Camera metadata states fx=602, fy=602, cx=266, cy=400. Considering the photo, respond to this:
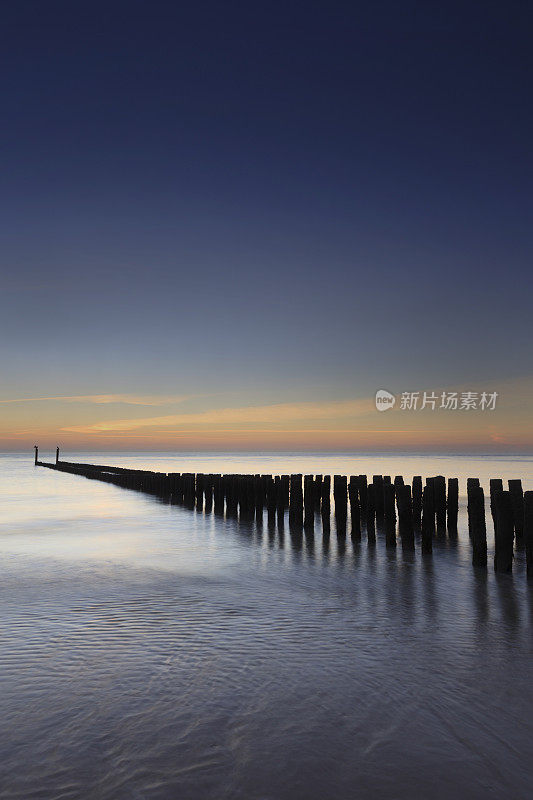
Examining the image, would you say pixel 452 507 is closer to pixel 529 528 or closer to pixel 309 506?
pixel 309 506

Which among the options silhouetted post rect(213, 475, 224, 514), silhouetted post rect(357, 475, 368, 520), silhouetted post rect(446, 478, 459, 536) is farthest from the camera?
silhouetted post rect(213, 475, 224, 514)

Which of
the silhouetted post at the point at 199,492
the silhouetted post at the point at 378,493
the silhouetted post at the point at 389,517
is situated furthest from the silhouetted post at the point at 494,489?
the silhouetted post at the point at 199,492

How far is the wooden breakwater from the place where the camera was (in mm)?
9820

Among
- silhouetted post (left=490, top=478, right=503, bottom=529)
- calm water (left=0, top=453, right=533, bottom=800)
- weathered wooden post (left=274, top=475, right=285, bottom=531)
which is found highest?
silhouetted post (left=490, top=478, right=503, bottom=529)

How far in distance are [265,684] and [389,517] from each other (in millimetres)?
8450

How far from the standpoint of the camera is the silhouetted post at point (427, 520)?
474 inches

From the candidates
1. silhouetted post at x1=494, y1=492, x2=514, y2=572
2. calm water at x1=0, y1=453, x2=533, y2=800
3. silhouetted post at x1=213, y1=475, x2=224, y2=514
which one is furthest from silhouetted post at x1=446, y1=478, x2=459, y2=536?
silhouetted post at x1=213, y1=475, x2=224, y2=514

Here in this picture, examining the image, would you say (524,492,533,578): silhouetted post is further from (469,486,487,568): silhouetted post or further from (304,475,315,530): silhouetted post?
(304,475,315,530): silhouetted post

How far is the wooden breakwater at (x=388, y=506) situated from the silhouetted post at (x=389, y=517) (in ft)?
0.07

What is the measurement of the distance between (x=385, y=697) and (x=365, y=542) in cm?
918

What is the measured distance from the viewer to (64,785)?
318 cm

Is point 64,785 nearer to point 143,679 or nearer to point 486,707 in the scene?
point 143,679

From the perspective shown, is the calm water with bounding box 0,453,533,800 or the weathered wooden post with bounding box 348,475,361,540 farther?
the weathered wooden post with bounding box 348,475,361,540

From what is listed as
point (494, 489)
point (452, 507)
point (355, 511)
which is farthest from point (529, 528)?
point (452, 507)
